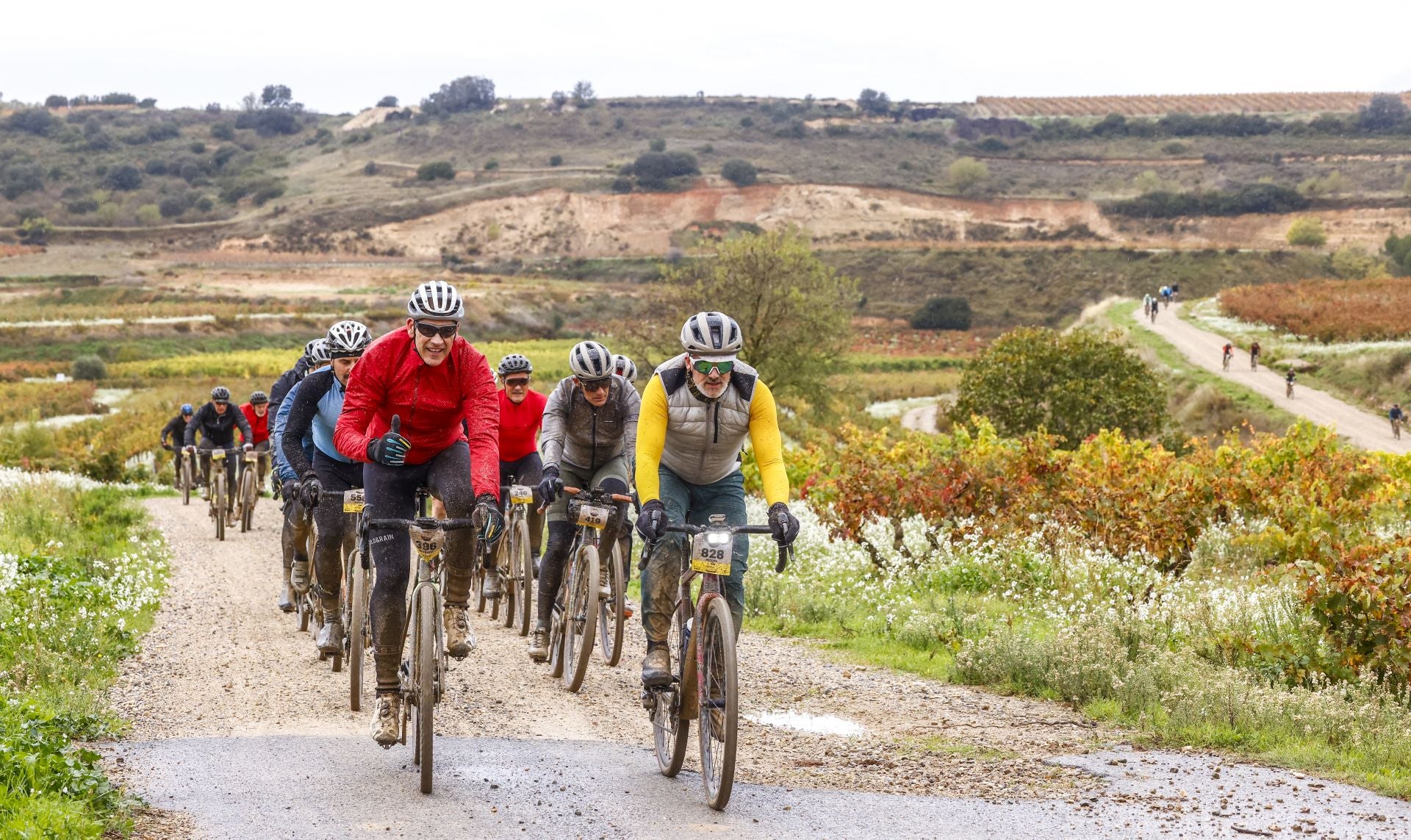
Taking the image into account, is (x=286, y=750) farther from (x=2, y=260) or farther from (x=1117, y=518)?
(x=2, y=260)

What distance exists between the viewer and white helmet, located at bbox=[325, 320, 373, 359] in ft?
31.8

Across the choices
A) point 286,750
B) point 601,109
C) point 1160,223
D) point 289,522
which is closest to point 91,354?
point 289,522

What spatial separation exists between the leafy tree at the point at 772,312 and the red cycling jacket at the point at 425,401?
A: 103 ft

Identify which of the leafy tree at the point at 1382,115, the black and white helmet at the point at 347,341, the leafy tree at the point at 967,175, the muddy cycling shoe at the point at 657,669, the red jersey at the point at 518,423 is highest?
the leafy tree at the point at 1382,115

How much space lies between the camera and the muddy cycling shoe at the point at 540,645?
10.4m

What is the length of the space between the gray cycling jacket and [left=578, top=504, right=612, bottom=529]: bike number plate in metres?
0.56

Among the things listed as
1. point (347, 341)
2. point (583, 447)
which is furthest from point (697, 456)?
point (347, 341)

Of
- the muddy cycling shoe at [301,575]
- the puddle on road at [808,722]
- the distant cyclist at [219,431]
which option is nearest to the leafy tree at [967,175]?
the distant cyclist at [219,431]

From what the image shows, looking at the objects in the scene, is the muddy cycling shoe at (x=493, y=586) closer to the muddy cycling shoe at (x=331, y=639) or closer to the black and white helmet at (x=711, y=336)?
the muddy cycling shoe at (x=331, y=639)

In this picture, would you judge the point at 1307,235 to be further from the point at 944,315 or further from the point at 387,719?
the point at 387,719

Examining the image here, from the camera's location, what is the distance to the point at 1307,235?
118000 millimetres

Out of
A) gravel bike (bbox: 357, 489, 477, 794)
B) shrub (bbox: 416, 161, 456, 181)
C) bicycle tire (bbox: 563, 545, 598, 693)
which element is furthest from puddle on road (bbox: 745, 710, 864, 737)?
shrub (bbox: 416, 161, 456, 181)

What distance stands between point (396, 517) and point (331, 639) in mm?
2834

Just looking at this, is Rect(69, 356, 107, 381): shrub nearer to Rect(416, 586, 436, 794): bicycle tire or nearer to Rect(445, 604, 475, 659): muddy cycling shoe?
Rect(445, 604, 475, 659): muddy cycling shoe
